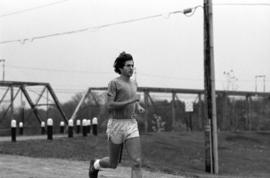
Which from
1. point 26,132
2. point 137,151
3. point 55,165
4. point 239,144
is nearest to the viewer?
point 137,151

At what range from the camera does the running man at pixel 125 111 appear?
23.6 feet

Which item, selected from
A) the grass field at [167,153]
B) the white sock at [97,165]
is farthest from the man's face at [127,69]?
the grass field at [167,153]

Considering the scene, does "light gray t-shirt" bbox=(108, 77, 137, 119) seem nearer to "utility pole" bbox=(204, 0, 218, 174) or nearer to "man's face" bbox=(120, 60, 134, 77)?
"man's face" bbox=(120, 60, 134, 77)

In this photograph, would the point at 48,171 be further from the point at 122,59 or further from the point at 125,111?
the point at 122,59

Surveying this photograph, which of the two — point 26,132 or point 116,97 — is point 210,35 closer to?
point 116,97

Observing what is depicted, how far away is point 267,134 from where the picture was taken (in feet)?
110

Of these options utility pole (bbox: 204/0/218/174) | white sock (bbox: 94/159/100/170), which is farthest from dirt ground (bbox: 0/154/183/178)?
utility pole (bbox: 204/0/218/174)

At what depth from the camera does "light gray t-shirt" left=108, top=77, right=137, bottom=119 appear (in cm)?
727

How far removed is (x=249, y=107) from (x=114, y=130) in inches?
1336

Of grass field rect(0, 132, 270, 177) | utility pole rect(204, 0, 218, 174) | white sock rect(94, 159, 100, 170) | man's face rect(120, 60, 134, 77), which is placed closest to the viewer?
man's face rect(120, 60, 134, 77)

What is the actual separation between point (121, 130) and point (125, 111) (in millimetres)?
250

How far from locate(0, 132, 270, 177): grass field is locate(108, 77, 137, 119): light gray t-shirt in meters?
5.83

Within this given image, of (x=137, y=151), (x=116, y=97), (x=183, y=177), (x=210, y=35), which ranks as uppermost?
(x=210, y=35)

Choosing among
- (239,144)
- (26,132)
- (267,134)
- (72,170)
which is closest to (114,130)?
(72,170)
